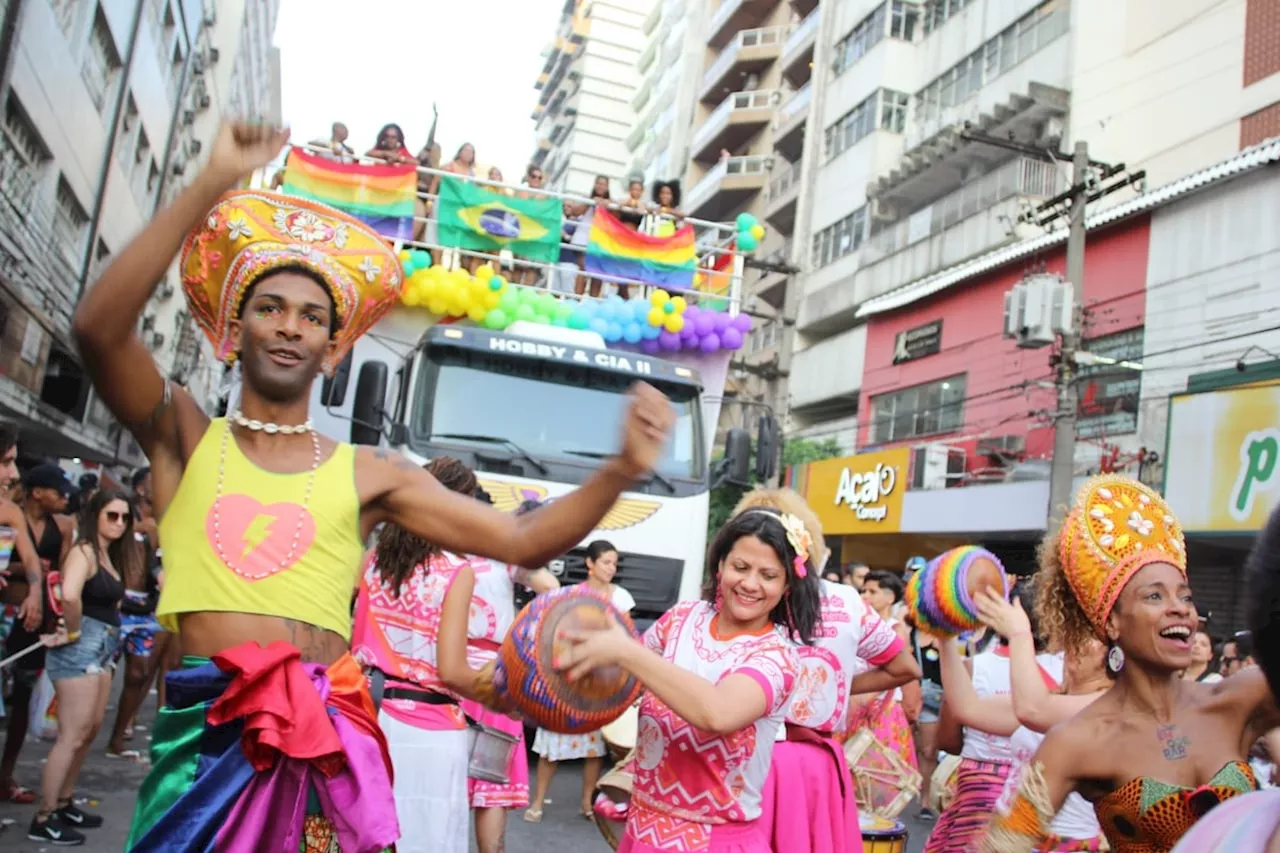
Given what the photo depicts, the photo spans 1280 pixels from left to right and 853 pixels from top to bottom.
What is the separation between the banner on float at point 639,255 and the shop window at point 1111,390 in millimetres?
11533

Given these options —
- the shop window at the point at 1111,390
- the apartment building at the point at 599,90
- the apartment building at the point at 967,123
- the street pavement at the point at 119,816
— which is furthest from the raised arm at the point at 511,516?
the apartment building at the point at 599,90

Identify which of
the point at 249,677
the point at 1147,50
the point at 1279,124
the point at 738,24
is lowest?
the point at 249,677

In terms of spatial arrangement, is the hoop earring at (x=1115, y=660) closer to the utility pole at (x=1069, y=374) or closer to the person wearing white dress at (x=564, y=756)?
the person wearing white dress at (x=564, y=756)

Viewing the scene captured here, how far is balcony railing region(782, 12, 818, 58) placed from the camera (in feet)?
130

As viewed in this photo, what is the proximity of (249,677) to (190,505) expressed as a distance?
438 millimetres

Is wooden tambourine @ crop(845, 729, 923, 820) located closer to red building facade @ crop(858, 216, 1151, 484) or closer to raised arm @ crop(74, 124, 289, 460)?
raised arm @ crop(74, 124, 289, 460)

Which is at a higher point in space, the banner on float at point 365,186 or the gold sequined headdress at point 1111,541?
the banner on float at point 365,186

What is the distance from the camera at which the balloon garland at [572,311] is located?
1011 centimetres

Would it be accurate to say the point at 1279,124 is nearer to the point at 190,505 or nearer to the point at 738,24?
the point at 190,505

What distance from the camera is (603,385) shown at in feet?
32.2

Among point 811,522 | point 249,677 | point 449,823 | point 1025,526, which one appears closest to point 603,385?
point 811,522

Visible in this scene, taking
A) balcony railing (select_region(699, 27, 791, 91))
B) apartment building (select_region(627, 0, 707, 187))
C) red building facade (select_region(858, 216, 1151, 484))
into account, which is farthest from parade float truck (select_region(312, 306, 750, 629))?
apartment building (select_region(627, 0, 707, 187))

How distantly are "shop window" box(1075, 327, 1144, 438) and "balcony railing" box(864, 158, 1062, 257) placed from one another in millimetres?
4512

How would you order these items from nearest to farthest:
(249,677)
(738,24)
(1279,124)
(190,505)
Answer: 1. (249,677)
2. (190,505)
3. (1279,124)
4. (738,24)
